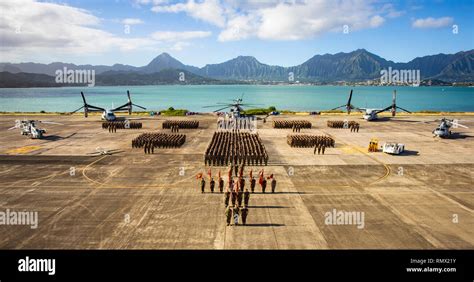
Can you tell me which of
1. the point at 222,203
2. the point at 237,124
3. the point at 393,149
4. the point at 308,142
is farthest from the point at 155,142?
the point at 393,149

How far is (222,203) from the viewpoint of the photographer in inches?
832

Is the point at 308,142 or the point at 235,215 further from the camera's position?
the point at 308,142

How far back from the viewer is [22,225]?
17938 mm

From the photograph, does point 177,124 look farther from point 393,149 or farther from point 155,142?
point 393,149

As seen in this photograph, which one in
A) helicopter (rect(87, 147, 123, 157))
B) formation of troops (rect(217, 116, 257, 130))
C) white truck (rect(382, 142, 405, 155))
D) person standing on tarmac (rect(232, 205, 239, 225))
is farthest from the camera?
formation of troops (rect(217, 116, 257, 130))

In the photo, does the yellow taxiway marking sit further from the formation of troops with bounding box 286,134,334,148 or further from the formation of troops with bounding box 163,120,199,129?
the formation of troops with bounding box 286,134,334,148

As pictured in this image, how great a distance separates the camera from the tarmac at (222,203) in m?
16.3

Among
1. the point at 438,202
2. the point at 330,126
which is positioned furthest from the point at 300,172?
the point at 330,126

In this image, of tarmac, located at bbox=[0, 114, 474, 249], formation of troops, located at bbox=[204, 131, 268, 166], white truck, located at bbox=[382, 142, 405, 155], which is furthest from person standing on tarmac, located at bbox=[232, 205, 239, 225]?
white truck, located at bbox=[382, 142, 405, 155]

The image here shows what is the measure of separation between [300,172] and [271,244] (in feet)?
45.7

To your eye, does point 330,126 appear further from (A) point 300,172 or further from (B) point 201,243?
(B) point 201,243

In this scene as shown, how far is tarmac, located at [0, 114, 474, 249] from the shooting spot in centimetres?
1630

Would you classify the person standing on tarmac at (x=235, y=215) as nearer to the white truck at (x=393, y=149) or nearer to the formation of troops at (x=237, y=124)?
the white truck at (x=393, y=149)

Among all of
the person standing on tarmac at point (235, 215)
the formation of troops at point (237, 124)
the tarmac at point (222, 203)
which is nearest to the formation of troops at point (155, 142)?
the tarmac at point (222, 203)
